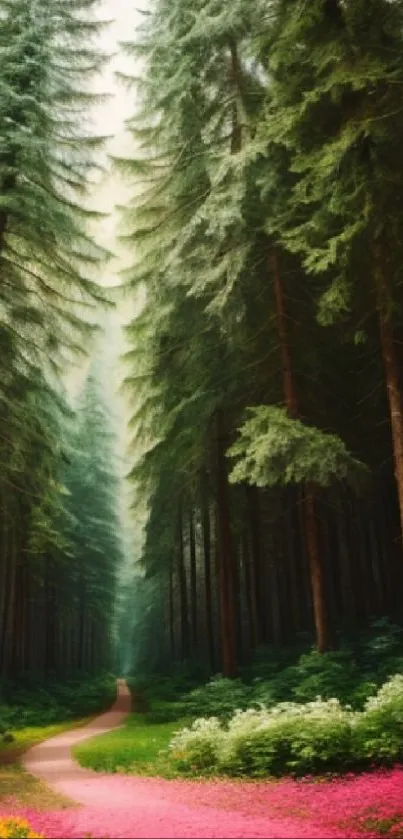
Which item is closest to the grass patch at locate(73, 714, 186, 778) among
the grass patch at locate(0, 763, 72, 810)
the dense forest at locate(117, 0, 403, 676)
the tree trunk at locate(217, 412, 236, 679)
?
the grass patch at locate(0, 763, 72, 810)

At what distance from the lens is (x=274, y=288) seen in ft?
51.4

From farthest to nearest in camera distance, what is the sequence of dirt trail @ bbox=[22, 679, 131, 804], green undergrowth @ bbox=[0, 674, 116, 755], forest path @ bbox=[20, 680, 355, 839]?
green undergrowth @ bbox=[0, 674, 116, 755]
dirt trail @ bbox=[22, 679, 131, 804]
forest path @ bbox=[20, 680, 355, 839]

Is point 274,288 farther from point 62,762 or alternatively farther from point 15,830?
point 15,830

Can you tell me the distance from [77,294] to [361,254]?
8944mm

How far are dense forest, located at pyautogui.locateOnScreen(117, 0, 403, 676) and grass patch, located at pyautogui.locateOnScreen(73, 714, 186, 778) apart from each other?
3.60 metres

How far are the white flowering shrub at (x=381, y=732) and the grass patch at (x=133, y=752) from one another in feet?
9.74

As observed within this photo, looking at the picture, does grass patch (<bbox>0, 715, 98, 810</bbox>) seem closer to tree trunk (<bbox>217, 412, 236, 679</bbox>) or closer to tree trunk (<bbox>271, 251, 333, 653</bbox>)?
tree trunk (<bbox>217, 412, 236, 679</bbox>)

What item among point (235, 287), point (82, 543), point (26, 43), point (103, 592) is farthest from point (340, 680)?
point (103, 592)

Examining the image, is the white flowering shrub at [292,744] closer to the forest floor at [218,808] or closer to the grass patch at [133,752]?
the forest floor at [218,808]

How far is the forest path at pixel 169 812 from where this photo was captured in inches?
221

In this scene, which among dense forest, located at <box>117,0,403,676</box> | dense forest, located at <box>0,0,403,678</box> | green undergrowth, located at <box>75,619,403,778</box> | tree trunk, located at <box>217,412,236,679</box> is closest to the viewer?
green undergrowth, located at <box>75,619,403,778</box>

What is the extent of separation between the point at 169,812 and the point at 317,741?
2593 millimetres

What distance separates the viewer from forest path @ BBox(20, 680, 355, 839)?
5625 mm

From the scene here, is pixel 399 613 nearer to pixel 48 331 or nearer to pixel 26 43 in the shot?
pixel 48 331
